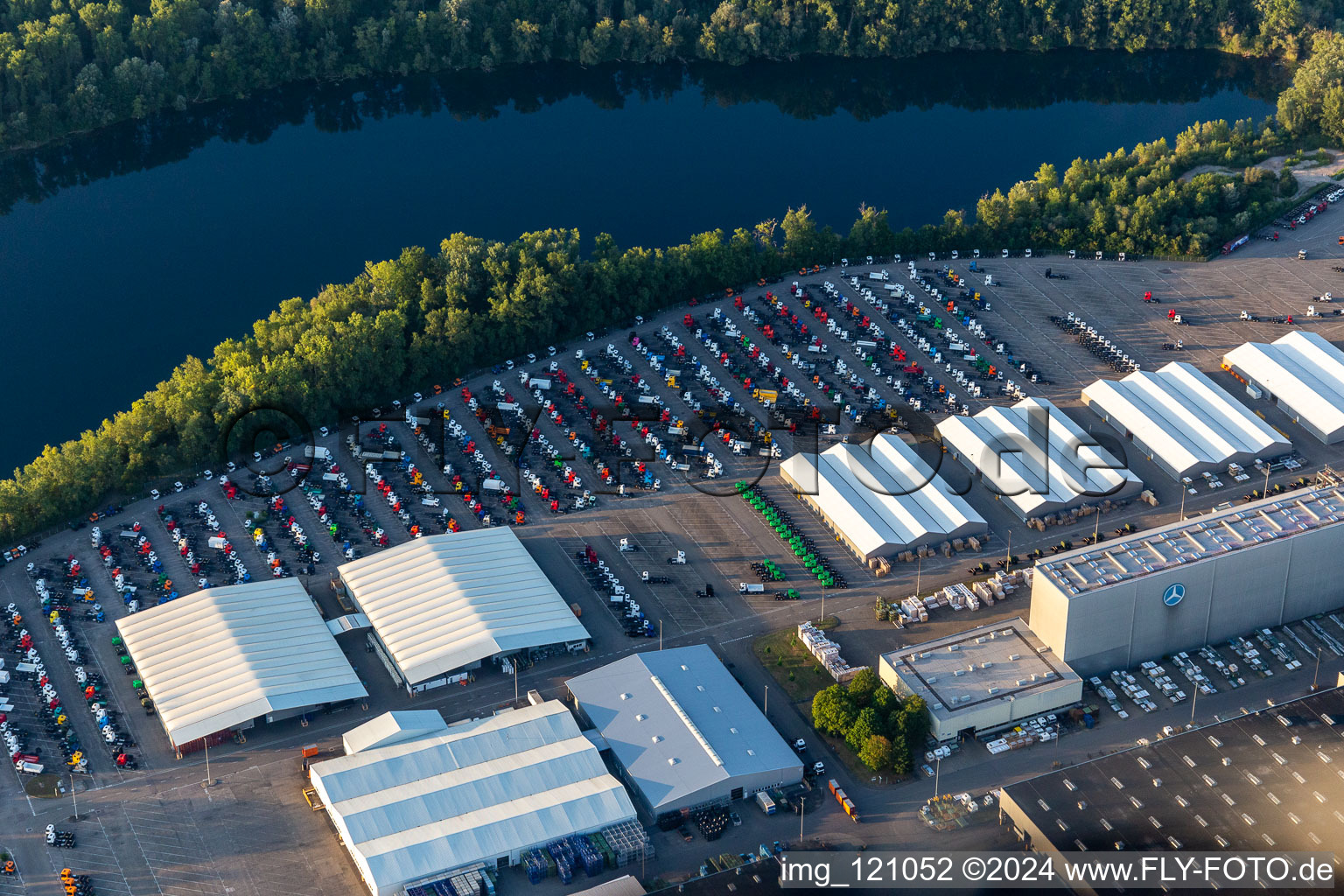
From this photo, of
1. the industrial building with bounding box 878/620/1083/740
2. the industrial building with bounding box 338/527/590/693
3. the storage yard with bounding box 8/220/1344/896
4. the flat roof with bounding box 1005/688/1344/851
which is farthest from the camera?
the industrial building with bounding box 338/527/590/693

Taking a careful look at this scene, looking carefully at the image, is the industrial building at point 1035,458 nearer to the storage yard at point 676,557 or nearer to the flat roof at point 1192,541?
the storage yard at point 676,557

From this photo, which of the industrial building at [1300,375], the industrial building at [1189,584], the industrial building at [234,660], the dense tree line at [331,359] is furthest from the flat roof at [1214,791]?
the dense tree line at [331,359]

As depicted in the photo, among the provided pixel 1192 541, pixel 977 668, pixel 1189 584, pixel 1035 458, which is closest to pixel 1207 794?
pixel 977 668

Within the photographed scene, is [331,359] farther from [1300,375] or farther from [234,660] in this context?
[1300,375]

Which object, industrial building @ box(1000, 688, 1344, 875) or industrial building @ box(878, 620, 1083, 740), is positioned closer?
industrial building @ box(1000, 688, 1344, 875)

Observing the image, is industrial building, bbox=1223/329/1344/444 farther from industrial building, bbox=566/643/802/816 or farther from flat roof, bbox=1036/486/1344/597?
industrial building, bbox=566/643/802/816

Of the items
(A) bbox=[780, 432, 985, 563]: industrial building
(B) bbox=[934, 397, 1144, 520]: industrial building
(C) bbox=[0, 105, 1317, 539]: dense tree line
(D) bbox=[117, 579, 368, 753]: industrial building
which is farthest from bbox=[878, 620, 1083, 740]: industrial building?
(C) bbox=[0, 105, 1317, 539]: dense tree line
